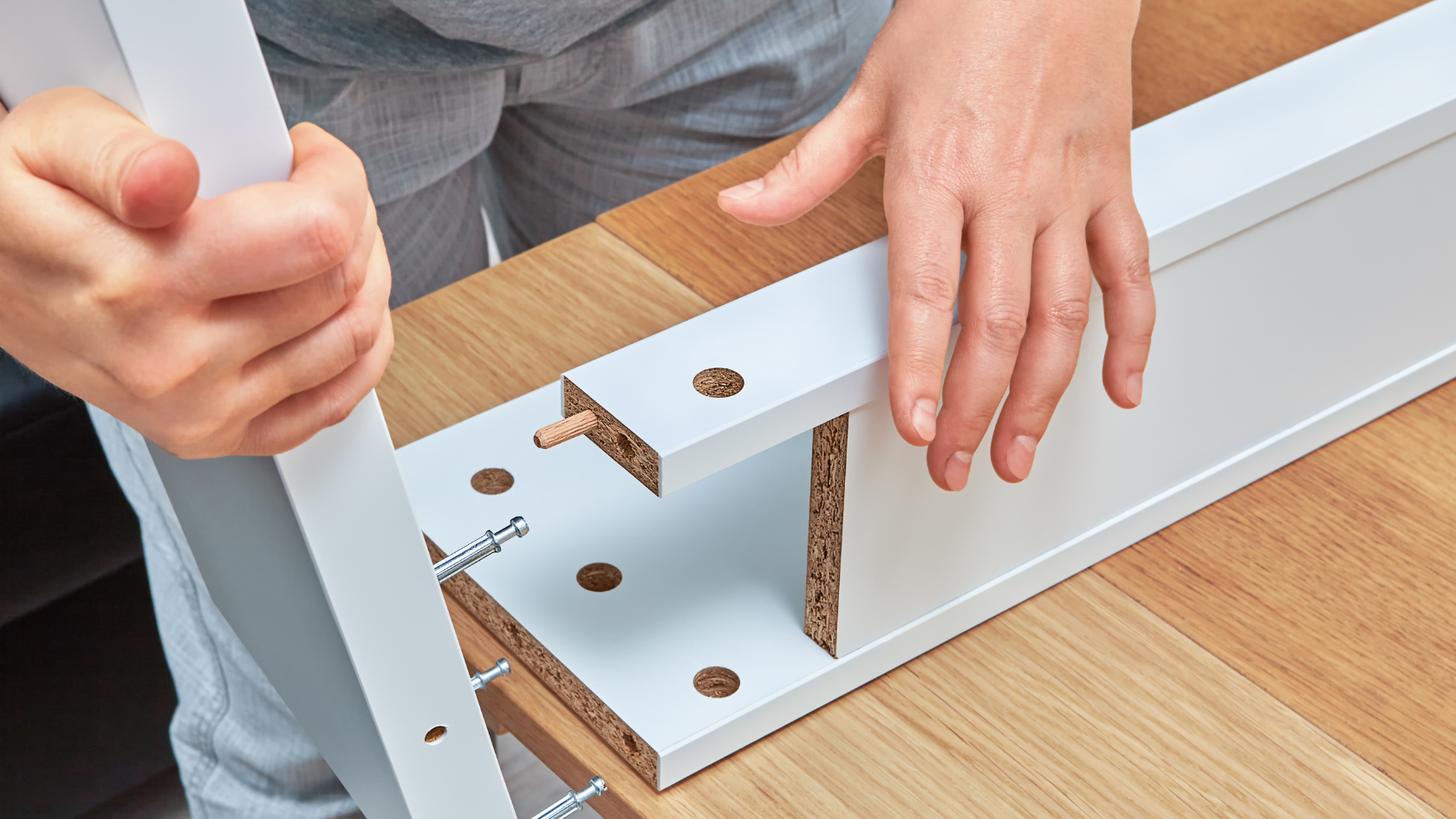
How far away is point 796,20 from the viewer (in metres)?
0.91

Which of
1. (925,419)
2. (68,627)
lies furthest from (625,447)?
(68,627)

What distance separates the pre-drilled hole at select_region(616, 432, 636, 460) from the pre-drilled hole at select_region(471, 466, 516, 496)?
16cm

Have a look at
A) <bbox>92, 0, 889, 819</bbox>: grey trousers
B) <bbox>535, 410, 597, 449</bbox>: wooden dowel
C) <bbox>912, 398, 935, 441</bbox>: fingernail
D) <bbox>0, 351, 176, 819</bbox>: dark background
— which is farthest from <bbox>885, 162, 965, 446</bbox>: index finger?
<bbox>0, 351, 176, 819</bbox>: dark background

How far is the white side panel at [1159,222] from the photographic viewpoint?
435 millimetres

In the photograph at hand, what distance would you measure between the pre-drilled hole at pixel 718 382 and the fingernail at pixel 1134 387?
175 mm

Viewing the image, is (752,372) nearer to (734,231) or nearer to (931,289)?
(931,289)

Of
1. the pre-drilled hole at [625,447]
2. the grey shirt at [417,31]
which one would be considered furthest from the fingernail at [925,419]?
the grey shirt at [417,31]

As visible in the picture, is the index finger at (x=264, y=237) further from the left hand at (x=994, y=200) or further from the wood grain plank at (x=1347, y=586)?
the wood grain plank at (x=1347, y=586)

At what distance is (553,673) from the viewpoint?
0.52 metres

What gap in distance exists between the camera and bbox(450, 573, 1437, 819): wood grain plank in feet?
1.60

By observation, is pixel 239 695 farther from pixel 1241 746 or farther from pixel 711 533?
pixel 1241 746

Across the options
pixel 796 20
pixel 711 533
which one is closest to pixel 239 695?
pixel 711 533

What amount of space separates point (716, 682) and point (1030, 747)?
5.3 inches

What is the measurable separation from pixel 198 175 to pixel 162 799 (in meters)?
1.18
